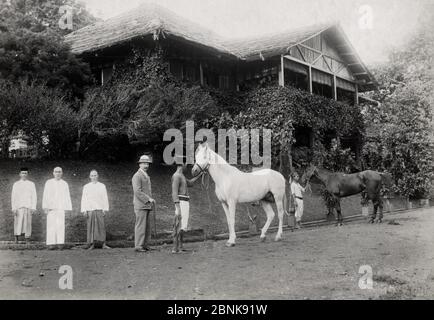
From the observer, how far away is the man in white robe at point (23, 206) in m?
10.4

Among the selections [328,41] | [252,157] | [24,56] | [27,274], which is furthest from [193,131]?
[328,41]

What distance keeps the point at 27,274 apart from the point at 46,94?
8531 millimetres

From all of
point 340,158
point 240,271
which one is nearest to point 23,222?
point 240,271

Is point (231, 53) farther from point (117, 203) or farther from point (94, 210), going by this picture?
point (94, 210)

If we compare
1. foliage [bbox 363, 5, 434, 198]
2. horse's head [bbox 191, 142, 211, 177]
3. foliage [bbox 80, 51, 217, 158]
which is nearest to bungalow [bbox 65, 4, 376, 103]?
foliage [bbox 80, 51, 217, 158]

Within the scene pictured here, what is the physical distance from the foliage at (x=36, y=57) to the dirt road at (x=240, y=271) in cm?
791

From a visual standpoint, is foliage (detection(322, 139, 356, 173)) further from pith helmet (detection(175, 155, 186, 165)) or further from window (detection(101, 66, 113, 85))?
window (detection(101, 66, 113, 85))

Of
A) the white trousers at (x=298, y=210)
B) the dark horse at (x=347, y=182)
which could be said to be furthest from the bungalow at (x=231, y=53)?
the white trousers at (x=298, y=210)

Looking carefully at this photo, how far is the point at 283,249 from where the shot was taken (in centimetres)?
915

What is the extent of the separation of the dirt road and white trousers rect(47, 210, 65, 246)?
29.3 inches

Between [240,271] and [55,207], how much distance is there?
5183mm

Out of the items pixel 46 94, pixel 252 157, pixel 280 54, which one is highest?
pixel 280 54

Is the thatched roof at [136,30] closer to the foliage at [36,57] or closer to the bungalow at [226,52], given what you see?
the bungalow at [226,52]
